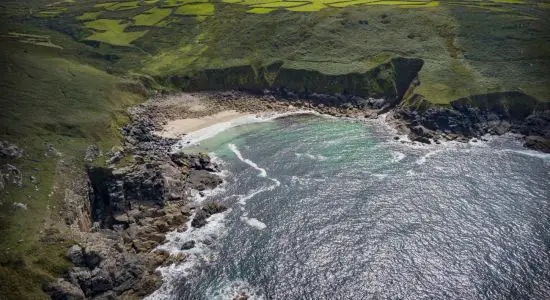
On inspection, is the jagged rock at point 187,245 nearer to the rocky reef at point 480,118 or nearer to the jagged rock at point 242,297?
the jagged rock at point 242,297

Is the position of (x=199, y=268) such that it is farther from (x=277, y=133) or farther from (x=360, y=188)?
(x=277, y=133)

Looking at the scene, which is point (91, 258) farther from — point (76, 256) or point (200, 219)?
point (200, 219)

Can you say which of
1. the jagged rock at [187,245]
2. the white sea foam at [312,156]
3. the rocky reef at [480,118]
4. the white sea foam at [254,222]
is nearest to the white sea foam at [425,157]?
the rocky reef at [480,118]

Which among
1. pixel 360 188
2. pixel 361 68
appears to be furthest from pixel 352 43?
pixel 360 188

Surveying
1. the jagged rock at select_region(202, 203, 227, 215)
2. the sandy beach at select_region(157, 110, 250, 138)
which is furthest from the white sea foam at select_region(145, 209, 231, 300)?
the sandy beach at select_region(157, 110, 250, 138)

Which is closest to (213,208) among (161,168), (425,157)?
(161,168)
